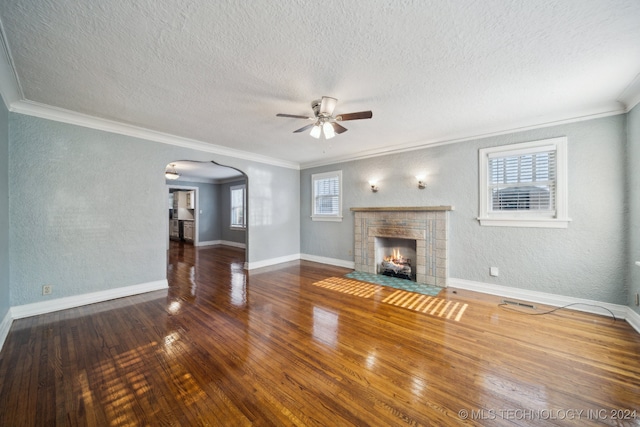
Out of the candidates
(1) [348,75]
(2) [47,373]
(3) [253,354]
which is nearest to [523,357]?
(3) [253,354]

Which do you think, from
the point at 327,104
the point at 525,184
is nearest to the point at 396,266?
the point at 525,184

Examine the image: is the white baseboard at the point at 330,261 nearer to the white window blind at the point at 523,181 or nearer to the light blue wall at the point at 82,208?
the white window blind at the point at 523,181

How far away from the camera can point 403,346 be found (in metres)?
2.37

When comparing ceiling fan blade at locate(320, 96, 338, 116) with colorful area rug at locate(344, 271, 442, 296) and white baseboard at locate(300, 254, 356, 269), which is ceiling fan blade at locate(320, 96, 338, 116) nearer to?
colorful area rug at locate(344, 271, 442, 296)

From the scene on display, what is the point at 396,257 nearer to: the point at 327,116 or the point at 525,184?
the point at 525,184

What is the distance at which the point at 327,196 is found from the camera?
6.16 m

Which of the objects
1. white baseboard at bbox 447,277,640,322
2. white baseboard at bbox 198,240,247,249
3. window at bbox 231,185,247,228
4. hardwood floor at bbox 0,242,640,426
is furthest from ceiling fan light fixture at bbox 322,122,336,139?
white baseboard at bbox 198,240,247,249

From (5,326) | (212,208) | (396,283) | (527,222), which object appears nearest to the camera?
(5,326)

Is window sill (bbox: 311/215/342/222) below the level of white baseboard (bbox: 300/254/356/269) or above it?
above

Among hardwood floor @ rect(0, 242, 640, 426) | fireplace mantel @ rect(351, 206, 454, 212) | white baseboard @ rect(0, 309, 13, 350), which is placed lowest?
hardwood floor @ rect(0, 242, 640, 426)

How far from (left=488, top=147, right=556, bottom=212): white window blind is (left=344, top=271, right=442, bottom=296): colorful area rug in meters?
1.65

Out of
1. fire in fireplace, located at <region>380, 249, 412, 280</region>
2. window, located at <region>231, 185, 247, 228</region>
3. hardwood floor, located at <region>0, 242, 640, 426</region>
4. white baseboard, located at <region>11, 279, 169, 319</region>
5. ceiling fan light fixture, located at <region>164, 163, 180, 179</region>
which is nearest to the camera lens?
hardwood floor, located at <region>0, 242, 640, 426</region>

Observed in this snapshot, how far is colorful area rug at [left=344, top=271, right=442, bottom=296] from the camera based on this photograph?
159 inches

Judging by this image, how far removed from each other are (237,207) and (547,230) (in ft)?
27.4
